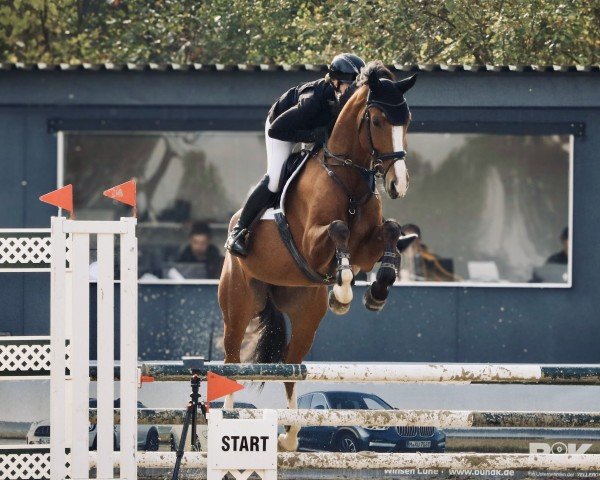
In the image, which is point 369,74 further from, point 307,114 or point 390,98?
point 307,114

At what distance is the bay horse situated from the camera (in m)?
6.49

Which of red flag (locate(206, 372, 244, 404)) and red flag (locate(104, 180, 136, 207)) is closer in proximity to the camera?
red flag (locate(104, 180, 136, 207))

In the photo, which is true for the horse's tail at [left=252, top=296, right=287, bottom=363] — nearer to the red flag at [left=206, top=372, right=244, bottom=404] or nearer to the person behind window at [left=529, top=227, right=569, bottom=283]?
the red flag at [left=206, top=372, right=244, bottom=404]

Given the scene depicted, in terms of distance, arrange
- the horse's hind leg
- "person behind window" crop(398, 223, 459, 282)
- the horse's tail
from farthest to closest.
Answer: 1. "person behind window" crop(398, 223, 459, 282)
2. the horse's tail
3. the horse's hind leg

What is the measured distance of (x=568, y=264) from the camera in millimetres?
10867

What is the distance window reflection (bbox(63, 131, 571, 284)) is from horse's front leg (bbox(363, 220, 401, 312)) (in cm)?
441

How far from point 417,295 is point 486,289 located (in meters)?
0.57

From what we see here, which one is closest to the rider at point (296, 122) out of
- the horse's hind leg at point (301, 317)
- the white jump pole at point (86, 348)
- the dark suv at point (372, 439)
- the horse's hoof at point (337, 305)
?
the horse's hind leg at point (301, 317)

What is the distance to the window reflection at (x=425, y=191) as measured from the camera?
11.0 m

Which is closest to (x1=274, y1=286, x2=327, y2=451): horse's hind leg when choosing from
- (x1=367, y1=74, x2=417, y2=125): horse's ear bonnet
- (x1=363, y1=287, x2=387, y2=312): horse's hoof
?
(x1=363, y1=287, x2=387, y2=312): horse's hoof

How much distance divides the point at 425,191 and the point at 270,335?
377cm

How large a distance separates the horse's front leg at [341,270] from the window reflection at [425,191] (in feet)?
14.8

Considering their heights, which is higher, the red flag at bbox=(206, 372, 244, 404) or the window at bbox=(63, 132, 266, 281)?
the window at bbox=(63, 132, 266, 281)

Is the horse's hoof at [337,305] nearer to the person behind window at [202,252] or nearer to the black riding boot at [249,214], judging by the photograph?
the black riding boot at [249,214]
